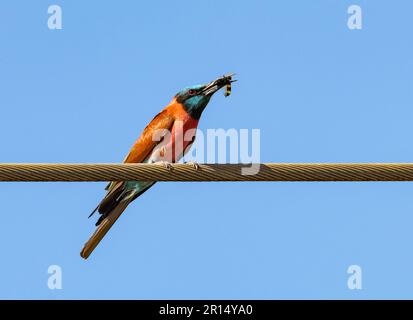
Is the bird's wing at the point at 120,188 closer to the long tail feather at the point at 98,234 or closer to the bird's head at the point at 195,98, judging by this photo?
the long tail feather at the point at 98,234

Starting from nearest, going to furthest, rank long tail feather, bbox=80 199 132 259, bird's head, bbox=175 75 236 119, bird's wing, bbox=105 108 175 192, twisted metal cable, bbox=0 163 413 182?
1. twisted metal cable, bbox=0 163 413 182
2. long tail feather, bbox=80 199 132 259
3. bird's wing, bbox=105 108 175 192
4. bird's head, bbox=175 75 236 119

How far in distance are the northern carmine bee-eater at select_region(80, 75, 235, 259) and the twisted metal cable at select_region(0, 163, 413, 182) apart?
185cm

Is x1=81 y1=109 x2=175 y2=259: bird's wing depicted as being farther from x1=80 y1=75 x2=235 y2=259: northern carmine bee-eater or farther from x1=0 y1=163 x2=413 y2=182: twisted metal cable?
x1=0 y1=163 x2=413 y2=182: twisted metal cable

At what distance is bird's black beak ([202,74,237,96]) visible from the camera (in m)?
7.42

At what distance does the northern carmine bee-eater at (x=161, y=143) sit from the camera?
7441mm

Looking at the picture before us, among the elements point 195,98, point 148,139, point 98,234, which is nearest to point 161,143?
point 148,139

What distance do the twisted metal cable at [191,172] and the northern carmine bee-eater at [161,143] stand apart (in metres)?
1.85

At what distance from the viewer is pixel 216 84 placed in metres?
7.66

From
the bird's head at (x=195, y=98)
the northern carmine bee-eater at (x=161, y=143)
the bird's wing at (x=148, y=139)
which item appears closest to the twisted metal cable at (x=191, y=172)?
the northern carmine bee-eater at (x=161, y=143)

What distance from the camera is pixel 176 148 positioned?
306 inches

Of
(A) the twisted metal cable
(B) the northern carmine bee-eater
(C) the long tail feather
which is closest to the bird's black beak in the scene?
(B) the northern carmine bee-eater

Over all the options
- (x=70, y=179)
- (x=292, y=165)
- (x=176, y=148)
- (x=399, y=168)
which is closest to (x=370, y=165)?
(x=399, y=168)

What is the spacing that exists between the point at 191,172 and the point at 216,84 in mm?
2166

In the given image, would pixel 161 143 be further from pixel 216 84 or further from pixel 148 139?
pixel 216 84
